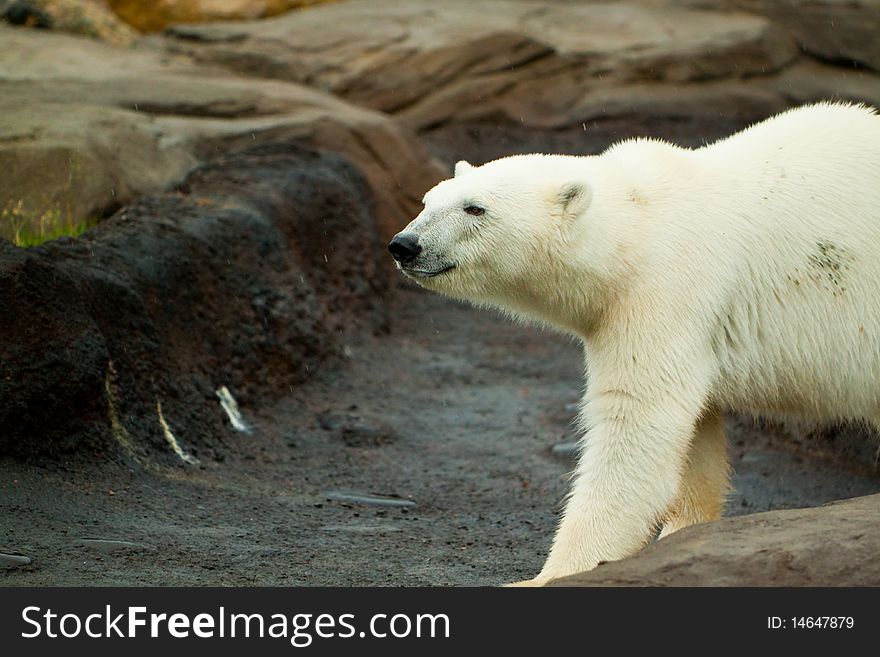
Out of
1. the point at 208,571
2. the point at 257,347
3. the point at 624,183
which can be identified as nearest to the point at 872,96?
the point at 257,347

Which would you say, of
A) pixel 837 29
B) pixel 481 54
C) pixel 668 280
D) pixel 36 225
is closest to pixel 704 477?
pixel 668 280

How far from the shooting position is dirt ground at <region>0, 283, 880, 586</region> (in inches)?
171

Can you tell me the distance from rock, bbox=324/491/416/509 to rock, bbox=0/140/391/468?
715 millimetres

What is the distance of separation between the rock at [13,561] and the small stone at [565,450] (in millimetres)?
3165

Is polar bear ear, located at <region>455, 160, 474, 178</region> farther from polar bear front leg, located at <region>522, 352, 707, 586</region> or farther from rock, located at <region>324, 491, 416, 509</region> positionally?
rock, located at <region>324, 491, 416, 509</region>

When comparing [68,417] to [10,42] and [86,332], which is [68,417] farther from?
[10,42]

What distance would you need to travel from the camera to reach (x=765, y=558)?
3.20m

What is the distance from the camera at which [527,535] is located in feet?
17.1

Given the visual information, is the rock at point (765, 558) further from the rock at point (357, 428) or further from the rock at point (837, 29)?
the rock at point (837, 29)

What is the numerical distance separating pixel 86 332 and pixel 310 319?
7.77 feet

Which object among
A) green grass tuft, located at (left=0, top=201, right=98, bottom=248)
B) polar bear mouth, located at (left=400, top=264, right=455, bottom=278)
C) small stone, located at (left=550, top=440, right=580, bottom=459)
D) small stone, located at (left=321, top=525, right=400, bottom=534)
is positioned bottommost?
small stone, located at (left=321, top=525, right=400, bottom=534)

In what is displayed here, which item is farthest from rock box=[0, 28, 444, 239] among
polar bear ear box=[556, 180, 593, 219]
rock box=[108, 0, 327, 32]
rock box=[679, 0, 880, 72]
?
rock box=[679, 0, 880, 72]

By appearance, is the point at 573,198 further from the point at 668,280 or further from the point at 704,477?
the point at 704,477

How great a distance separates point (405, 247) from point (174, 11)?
11.5 m
